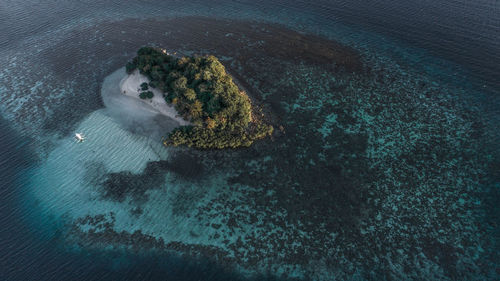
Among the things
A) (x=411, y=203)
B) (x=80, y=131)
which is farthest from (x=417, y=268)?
(x=80, y=131)

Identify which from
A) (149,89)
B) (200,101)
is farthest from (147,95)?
(200,101)

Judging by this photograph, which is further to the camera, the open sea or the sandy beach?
the sandy beach

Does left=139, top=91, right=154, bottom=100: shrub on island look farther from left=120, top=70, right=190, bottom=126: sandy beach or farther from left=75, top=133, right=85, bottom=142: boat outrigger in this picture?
left=75, top=133, right=85, bottom=142: boat outrigger

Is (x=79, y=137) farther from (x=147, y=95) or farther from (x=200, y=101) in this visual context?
(x=200, y=101)

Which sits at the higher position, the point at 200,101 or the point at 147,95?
the point at 200,101

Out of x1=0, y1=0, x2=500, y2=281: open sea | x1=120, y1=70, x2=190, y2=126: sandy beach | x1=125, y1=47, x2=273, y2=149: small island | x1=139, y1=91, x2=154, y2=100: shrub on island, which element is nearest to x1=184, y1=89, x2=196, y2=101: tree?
x1=125, y1=47, x2=273, y2=149: small island

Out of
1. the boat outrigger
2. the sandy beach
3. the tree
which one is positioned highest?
the tree
